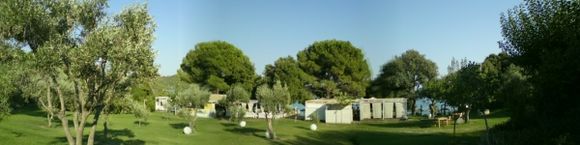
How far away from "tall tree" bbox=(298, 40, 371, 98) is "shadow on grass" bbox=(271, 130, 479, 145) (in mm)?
35529

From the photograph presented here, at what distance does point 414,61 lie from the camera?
271 feet

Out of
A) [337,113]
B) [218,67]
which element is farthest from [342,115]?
[218,67]

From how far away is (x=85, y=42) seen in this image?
15000mm

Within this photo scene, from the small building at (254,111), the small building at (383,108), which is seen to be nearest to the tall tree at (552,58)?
the small building at (383,108)

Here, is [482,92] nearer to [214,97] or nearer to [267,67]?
[214,97]

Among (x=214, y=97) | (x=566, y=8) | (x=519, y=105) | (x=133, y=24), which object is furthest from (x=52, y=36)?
(x=214, y=97)

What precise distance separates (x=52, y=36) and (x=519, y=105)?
19.8m

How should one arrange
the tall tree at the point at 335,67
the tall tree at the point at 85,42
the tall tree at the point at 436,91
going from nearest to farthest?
the tall tree at the point at 85,42, the tall tree at the point at 436,91, the tall tree at the point at 335,67

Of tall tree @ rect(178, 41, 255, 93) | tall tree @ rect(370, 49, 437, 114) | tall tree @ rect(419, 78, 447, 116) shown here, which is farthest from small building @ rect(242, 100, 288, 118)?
tall tree @ rect(370, 49, 437, 114)

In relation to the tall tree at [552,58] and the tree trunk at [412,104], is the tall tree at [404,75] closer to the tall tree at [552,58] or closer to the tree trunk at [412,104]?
the tree trunk at [412,104]

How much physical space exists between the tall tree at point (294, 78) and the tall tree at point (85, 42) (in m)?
60.5

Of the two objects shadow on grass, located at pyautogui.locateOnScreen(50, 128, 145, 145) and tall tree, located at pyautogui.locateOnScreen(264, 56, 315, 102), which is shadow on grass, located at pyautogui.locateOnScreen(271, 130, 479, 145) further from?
tall tree, located at pyautogui.locateOnScreen(264, 56, 315, 102)

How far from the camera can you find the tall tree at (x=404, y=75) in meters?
79.1

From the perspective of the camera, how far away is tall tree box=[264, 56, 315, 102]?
77750mm
